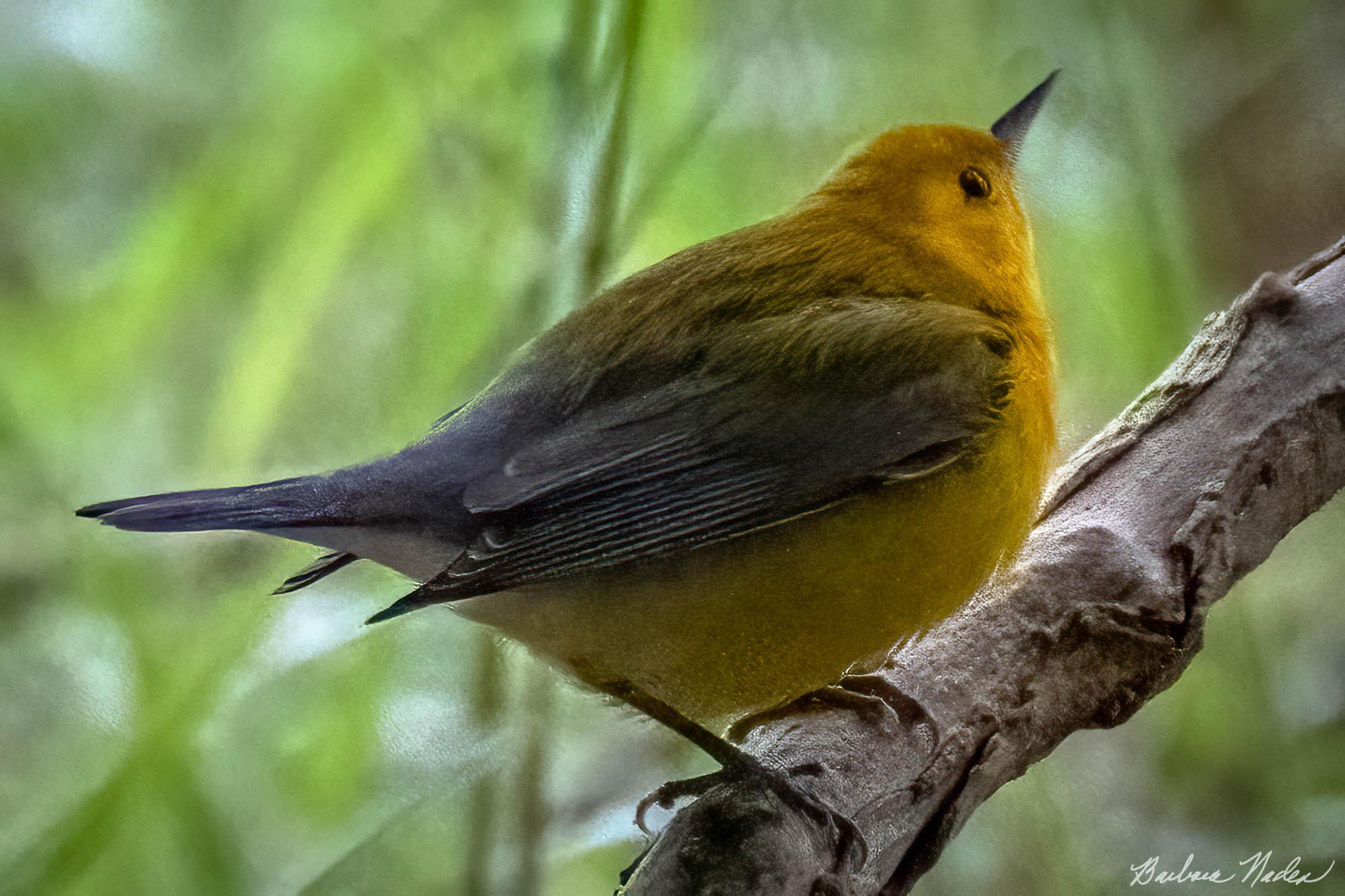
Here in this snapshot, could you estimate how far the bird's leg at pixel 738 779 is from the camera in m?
0.93

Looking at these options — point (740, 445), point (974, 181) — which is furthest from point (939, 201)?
point (740, 445)

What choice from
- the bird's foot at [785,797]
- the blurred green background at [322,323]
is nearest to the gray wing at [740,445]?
the blurred green background at [322,323]

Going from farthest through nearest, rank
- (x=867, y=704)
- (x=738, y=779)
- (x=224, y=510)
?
(x=867, y=704)
(x=738, y=779)
(x=224, y=510)

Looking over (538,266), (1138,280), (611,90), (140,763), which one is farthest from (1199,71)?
(140,763)

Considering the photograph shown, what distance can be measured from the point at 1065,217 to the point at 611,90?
47 cm

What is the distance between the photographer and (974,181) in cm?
94

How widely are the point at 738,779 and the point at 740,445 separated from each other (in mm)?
327

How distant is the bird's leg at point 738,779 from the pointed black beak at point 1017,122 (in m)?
0.57

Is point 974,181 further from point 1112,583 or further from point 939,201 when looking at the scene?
point 1112,583

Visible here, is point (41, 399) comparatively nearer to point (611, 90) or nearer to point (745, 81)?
point (611, 90)

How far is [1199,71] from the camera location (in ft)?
3.92

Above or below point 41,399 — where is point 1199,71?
below

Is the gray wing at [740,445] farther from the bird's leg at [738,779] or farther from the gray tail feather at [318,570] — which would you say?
the bird's leg at [738,779]
